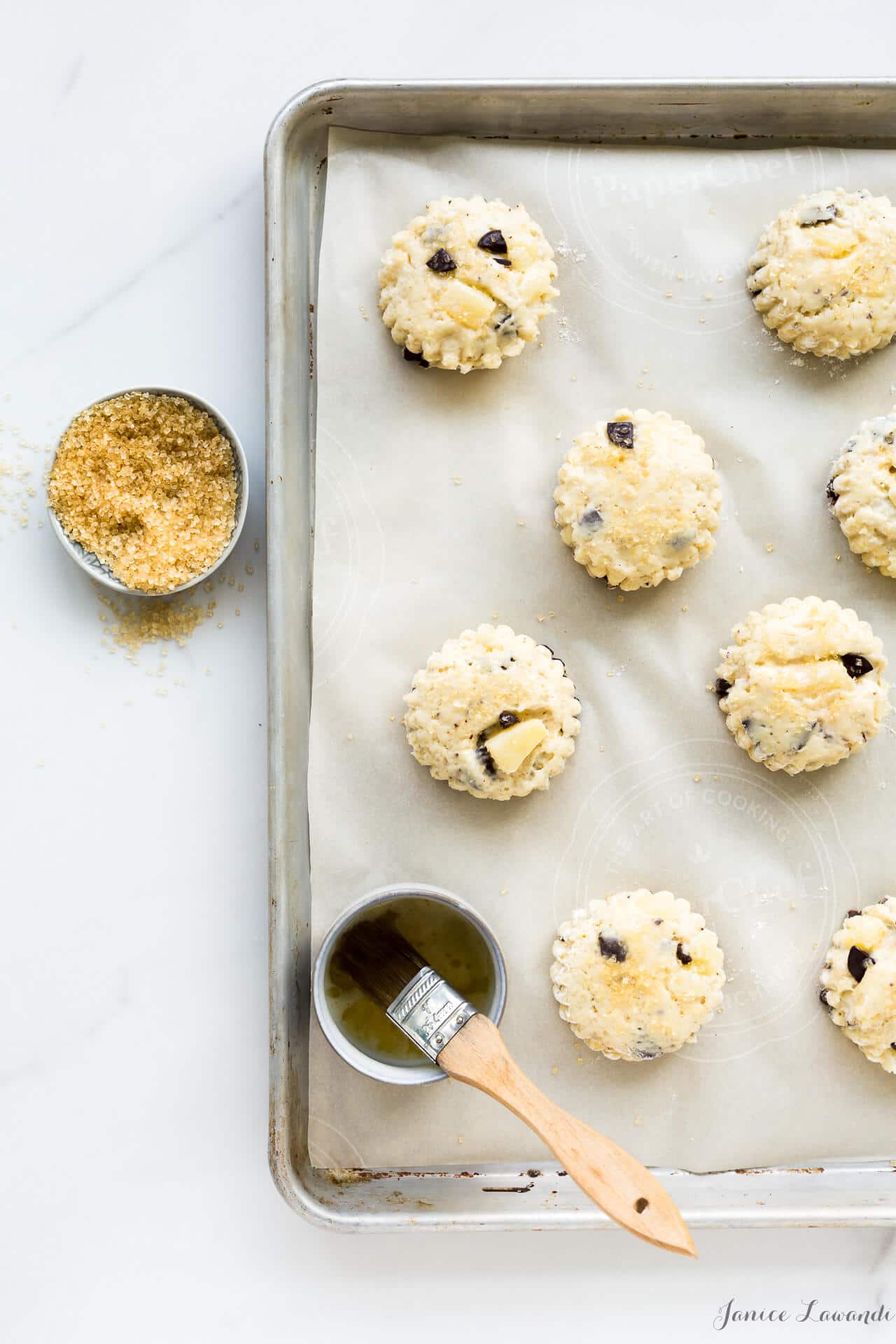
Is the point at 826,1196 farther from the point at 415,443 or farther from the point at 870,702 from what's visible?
the point at 415,443

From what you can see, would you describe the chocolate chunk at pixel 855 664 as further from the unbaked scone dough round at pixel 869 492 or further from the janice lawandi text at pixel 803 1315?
the janice lawandi text at pixel 803 1315

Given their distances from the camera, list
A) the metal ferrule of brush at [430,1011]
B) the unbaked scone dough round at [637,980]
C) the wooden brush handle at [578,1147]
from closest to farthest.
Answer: the wooden brush handle at [578,1147] → the metal ferrule of brush at [430,1011] → the unbaked scone dough round at [637,980]

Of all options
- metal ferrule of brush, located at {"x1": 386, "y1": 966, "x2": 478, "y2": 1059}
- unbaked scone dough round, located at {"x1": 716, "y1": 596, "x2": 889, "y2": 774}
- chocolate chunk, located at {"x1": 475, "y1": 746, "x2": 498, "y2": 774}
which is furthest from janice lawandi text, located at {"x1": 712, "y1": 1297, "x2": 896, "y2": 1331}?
chocolate chunk, located at {"x1": 475, "y1": 746, "x2": 498, "y2": 774}

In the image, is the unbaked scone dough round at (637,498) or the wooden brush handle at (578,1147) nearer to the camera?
the wooden brush handle at (578,1147)

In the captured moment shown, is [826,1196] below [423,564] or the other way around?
below

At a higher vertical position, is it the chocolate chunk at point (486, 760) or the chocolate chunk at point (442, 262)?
the chocolate chunk at point (442, 262)

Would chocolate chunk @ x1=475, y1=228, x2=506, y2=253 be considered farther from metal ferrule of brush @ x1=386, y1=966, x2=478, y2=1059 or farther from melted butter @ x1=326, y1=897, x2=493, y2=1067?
metal ferrule of brush @ x1=386, y1=966, x2=478, y2=1059

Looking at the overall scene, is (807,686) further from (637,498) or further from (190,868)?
(190,868)

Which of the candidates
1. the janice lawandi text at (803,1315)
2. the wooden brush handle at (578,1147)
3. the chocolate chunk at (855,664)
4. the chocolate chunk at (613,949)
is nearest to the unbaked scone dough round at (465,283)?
the chocolate chunk at (855,664)

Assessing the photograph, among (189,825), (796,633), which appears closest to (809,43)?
(796,633)
